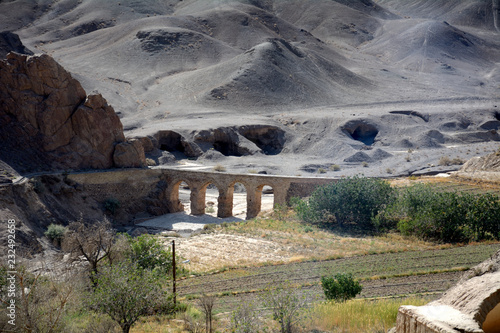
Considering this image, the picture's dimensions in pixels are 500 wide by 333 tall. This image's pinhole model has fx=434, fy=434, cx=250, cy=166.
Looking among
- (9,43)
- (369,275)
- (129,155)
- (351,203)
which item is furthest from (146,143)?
(369,275)

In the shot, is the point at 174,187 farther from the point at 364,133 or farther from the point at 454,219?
the point at 364,133

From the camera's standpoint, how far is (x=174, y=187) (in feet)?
111

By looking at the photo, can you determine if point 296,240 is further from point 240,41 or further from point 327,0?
point 327,0

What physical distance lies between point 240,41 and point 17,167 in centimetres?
6400

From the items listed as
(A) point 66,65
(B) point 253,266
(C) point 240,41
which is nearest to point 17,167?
(B) point 253,266

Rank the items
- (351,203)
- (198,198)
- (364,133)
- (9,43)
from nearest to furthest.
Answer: (351,203)
(198,198)
(9,43)
(364,133)

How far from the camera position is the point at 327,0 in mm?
116500

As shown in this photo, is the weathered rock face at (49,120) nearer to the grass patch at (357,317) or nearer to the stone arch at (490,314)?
the grass patch at (357,317)

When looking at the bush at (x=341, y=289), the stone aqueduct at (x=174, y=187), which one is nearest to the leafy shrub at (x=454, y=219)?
the stone aqueduct at (x=174, y=187)

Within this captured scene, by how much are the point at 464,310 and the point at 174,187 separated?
2914 centimetres

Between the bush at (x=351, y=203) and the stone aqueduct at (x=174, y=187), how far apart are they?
443 cm

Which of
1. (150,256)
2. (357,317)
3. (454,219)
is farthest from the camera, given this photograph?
(454,219)

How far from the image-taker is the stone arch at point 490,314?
582 cm

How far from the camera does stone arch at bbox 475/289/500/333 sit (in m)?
5.82
